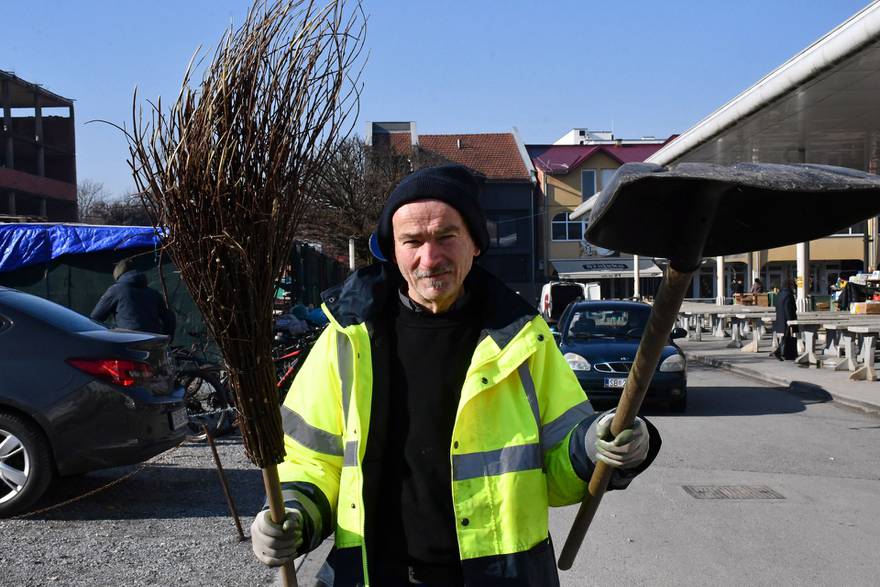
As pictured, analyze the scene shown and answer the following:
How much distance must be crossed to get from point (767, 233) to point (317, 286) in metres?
22.4

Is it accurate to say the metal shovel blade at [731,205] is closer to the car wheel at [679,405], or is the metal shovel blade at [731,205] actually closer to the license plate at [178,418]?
the license plate at [178,418]

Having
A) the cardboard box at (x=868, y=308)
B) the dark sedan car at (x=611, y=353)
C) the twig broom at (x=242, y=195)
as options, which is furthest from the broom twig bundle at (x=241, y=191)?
the cardboard box at (x=868, y=308)

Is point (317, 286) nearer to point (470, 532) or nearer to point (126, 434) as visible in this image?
point (126, 434)

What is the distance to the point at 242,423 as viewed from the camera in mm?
2467

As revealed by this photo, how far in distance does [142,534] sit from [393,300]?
4308 mm

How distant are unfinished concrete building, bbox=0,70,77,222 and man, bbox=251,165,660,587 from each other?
44.5 meters

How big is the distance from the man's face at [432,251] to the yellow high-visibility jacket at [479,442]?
0.13 meters

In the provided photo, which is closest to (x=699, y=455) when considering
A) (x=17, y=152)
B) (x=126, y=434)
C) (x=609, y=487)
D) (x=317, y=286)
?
(x=126, y=434)

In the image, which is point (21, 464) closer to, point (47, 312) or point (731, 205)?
point (47, 312)

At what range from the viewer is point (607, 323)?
571 inches

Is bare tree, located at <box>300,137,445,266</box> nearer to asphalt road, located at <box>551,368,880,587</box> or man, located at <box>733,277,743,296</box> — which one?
asphalt road, located at <box>551,368,880,587</box>

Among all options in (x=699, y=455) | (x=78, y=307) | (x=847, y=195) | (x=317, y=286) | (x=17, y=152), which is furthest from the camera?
(x=17, y=152)

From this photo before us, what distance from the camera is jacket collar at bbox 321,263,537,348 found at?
2604 millimetres

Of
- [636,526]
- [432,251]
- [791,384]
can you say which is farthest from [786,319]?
[432,251]
